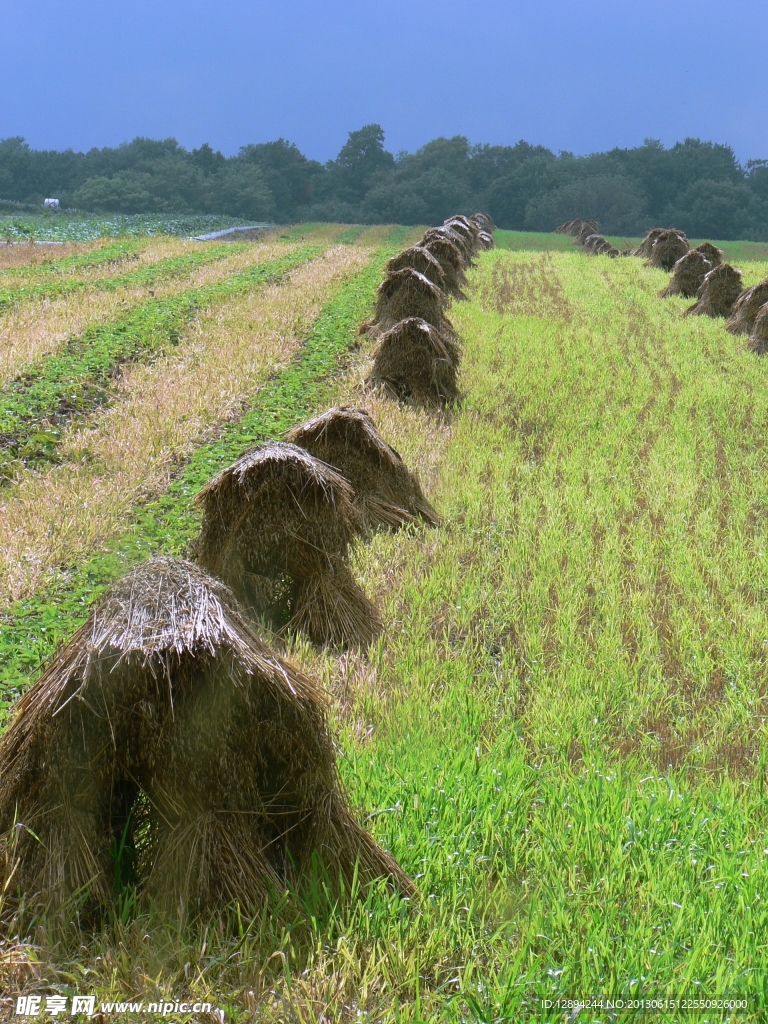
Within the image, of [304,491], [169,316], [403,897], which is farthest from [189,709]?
[169,316]

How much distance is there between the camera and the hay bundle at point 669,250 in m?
32.2

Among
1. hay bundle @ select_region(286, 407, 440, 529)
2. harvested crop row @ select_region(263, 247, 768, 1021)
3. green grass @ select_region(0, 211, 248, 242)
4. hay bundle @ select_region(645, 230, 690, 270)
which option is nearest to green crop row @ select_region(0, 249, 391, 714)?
hay bundle @ select_region(286, 407, 440, 529)

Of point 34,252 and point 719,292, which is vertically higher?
point 34,252

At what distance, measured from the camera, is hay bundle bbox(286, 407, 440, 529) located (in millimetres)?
7270

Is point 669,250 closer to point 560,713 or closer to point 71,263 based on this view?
point 71,263

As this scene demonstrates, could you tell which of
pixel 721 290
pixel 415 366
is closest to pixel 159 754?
pixel 415 366

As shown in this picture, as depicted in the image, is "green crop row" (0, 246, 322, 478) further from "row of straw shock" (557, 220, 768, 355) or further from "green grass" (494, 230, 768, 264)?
"green grass" (494, 230, 768, 264)

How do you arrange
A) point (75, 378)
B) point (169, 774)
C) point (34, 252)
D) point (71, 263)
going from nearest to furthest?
point (169, 774) → point (75, 378) → point (71, 263) → point (34, 252)

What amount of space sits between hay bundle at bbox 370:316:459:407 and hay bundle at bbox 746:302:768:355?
712 cm

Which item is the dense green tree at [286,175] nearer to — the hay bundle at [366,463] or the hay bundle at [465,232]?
the hay bundle at [465,232]

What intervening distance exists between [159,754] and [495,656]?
2.89 m

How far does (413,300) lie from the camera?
49.3 feet

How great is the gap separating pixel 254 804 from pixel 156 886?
407 mm

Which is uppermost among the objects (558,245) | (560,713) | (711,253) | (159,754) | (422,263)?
(558,245)
